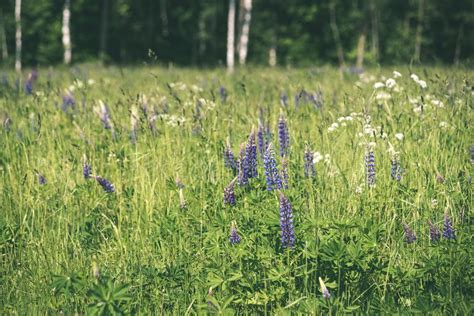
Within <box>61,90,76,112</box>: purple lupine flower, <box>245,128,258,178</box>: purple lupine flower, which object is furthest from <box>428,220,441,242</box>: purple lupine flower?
<box>61,90,76,112</box>: purple lupine flower

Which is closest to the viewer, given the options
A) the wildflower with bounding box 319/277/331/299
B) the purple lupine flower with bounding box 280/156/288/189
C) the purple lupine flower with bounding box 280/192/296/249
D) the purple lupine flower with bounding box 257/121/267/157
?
the wildflower with bounding box 319/277/331/299

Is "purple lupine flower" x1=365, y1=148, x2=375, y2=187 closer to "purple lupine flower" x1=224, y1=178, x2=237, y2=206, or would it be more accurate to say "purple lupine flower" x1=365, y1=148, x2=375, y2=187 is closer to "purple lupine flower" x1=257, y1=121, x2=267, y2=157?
"purple lupine flower" x1=257, y1=121, x2=267, y2=157

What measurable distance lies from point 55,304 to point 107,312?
0.42 metres

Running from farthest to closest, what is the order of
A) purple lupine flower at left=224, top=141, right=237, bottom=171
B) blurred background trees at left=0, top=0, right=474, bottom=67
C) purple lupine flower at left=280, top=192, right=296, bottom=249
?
blurred background trees at left=0, top=0, right=474, bottom=67 → purple lupine flower at left=224, top=141, right=237, bottom=171 → purple lupine flower at left=280, top=192, right=296, bottom=249

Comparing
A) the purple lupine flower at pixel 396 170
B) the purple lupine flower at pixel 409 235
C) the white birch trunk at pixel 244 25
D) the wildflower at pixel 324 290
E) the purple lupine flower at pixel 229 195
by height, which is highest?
the white birch trunk at pixel 244 25

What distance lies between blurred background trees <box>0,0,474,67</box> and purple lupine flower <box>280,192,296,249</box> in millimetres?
27792

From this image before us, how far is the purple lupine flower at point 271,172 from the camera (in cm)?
309

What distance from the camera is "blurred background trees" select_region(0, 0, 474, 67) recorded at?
3027cm

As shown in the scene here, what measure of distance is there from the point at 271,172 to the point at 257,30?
33702 millimetres

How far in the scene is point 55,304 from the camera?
281 cm

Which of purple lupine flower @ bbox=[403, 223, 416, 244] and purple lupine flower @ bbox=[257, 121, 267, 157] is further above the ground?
purple lupine flower @ bbox=[257, 121, 267, 157]

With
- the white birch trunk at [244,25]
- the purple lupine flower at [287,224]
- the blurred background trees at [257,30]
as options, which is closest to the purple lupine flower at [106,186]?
A: the purple lupine flower at [287,224]

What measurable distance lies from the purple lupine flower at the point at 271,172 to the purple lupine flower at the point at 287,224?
367 millimetres

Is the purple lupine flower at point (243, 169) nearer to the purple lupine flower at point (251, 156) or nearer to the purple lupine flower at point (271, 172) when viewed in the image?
the purple lupine flower at point (251, 156)
